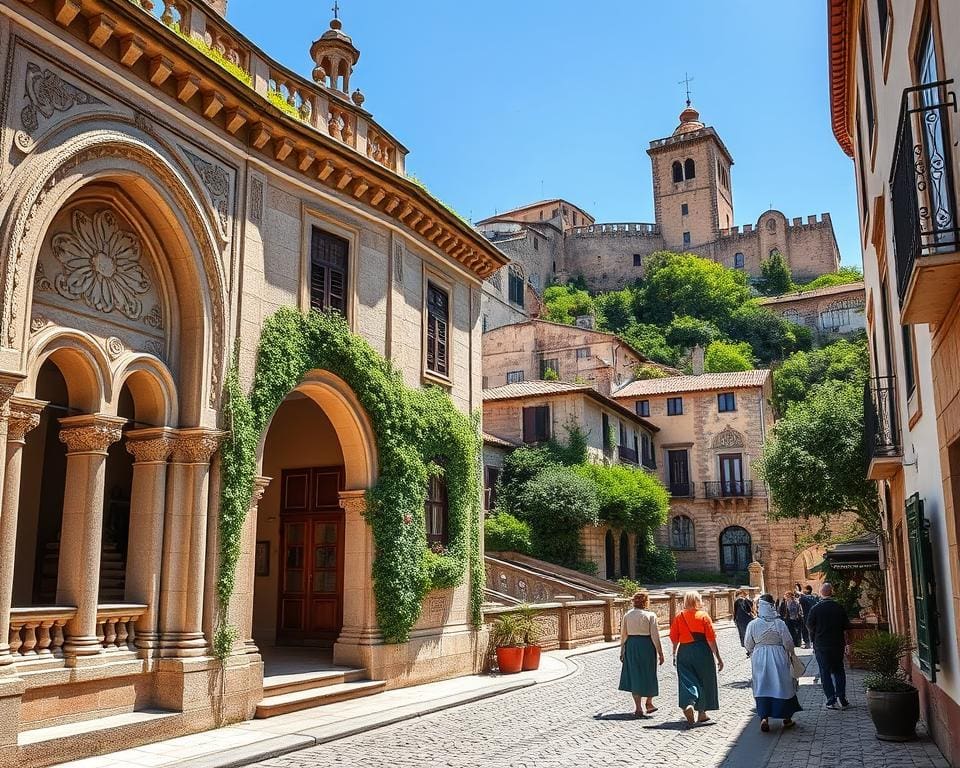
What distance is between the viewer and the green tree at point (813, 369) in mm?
66938

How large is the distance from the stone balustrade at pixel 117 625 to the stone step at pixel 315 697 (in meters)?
2.06

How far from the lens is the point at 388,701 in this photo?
43.2ft

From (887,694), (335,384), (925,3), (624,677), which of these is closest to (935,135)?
(925,3)

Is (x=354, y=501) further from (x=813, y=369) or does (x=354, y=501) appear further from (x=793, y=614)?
(x=813, y=369)

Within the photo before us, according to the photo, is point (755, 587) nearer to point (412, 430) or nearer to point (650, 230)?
point (412, 430)

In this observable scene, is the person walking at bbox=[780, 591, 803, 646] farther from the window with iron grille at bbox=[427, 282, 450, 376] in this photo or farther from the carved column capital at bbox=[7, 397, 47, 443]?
the carved column capital at bbox=[7, 397, 47, 443]

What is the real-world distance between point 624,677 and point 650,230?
93.4 m

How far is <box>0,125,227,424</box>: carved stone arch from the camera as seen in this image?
29.6 ft

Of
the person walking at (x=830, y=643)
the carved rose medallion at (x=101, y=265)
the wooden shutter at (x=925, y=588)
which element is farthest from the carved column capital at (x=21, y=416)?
the person walking at (x=830, y=643)

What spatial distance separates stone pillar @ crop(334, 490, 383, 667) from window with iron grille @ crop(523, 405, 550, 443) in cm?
2554

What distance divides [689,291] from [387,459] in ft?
252

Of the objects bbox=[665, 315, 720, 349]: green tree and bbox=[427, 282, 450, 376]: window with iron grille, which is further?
bbox=[665, 315, 720, 349]: green tree

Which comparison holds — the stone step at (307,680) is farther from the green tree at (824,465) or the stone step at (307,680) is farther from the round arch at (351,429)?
the green tree at (824,465)

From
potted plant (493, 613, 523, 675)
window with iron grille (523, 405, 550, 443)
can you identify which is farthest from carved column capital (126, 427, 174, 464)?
window with iron grille (523, 405, 550, 443)
